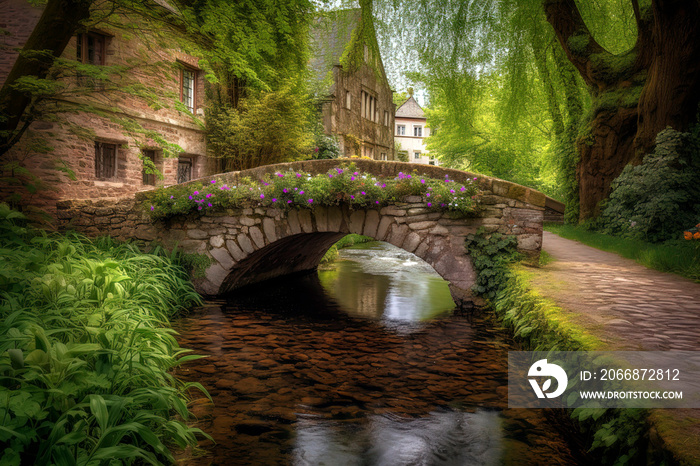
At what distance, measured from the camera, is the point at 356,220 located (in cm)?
616

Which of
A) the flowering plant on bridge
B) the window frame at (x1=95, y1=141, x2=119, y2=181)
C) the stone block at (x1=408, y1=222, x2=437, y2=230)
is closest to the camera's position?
the flowering plant on bridge

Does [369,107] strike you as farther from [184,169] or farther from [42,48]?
[42,48]

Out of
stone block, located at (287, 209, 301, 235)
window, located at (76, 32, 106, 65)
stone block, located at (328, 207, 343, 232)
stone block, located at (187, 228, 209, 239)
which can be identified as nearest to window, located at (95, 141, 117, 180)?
window, located at (76, 32, 106, 65)

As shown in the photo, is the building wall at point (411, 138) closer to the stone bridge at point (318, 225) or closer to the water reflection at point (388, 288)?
the water reflection at point (388, 288)

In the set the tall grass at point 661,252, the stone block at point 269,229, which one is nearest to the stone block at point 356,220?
the stone block at point 269,229

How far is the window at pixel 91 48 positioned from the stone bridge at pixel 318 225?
420 centimetres

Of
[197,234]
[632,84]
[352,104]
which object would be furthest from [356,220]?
[352,104]

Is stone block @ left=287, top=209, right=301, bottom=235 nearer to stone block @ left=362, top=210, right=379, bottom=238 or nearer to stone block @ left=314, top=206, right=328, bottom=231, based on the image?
stone block @ left=314, top=206, right=328, bottom=231

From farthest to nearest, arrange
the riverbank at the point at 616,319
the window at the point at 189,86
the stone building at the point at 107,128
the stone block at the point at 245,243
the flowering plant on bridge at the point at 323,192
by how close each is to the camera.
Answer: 1. the window at the point at 189,86
2. the stone building at the point at 107,128
3. the stone block at the point at 245,243
4. the flowering plant on bridge at the point at 323,192
5. the riverbank at the point at 616,319

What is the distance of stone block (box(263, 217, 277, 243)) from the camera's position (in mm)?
6457

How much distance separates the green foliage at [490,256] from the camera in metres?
5.54

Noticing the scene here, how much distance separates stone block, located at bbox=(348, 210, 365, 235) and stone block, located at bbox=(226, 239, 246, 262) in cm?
173

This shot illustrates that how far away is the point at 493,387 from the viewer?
3525 millimetres

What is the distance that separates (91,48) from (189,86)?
283 cm
